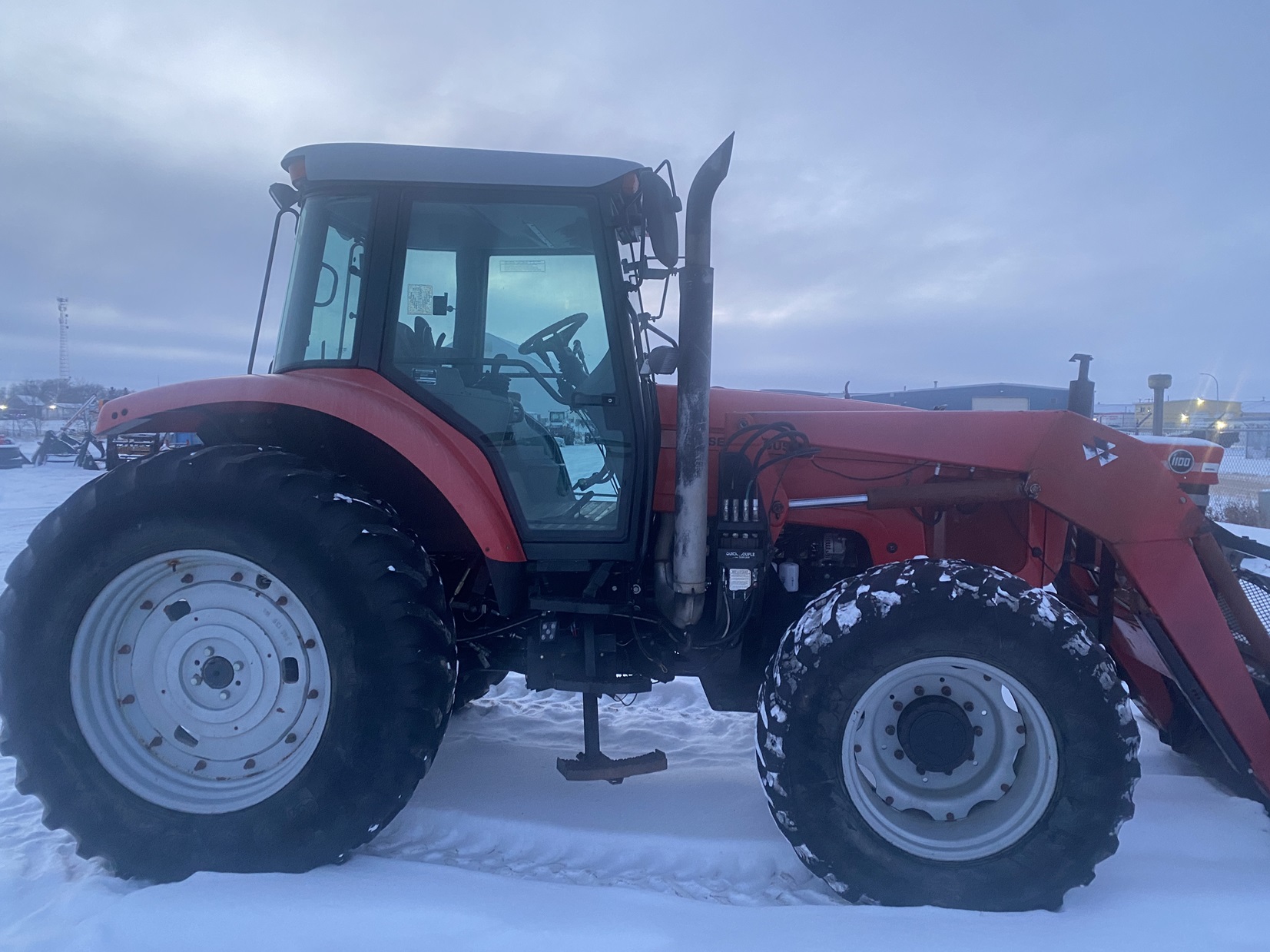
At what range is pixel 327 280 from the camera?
9.09 feet

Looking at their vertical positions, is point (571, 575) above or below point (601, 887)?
above

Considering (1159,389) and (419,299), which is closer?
(419,299)

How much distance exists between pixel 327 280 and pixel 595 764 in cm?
190

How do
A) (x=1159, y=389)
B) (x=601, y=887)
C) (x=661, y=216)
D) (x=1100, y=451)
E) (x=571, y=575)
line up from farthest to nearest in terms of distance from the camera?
(x=1159, y=389) → (x=571, y=575) → (x=661, y=216) → (x=1100, y=451) → (x=601, y=887)

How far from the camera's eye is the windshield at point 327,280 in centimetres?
272

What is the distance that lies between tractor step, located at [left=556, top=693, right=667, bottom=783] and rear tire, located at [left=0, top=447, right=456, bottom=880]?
1.61ft

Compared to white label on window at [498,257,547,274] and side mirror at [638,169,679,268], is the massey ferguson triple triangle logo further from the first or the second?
white label on window at [498,257,547,274]

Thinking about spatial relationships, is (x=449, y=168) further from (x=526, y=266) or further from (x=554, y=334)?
(x=554, y=334)

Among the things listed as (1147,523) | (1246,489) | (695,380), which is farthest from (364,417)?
(1246,489)

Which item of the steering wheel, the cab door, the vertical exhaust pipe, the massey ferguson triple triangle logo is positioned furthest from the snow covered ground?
the steering wheel

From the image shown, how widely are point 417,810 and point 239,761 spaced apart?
2.05 ft

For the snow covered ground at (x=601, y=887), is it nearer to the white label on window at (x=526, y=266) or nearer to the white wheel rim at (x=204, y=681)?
the white wheel rim at (x=204, y=681)

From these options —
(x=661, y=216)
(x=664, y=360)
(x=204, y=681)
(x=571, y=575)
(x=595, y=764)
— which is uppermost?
(x=661, y=216)

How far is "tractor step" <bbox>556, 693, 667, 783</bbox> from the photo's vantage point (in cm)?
266
